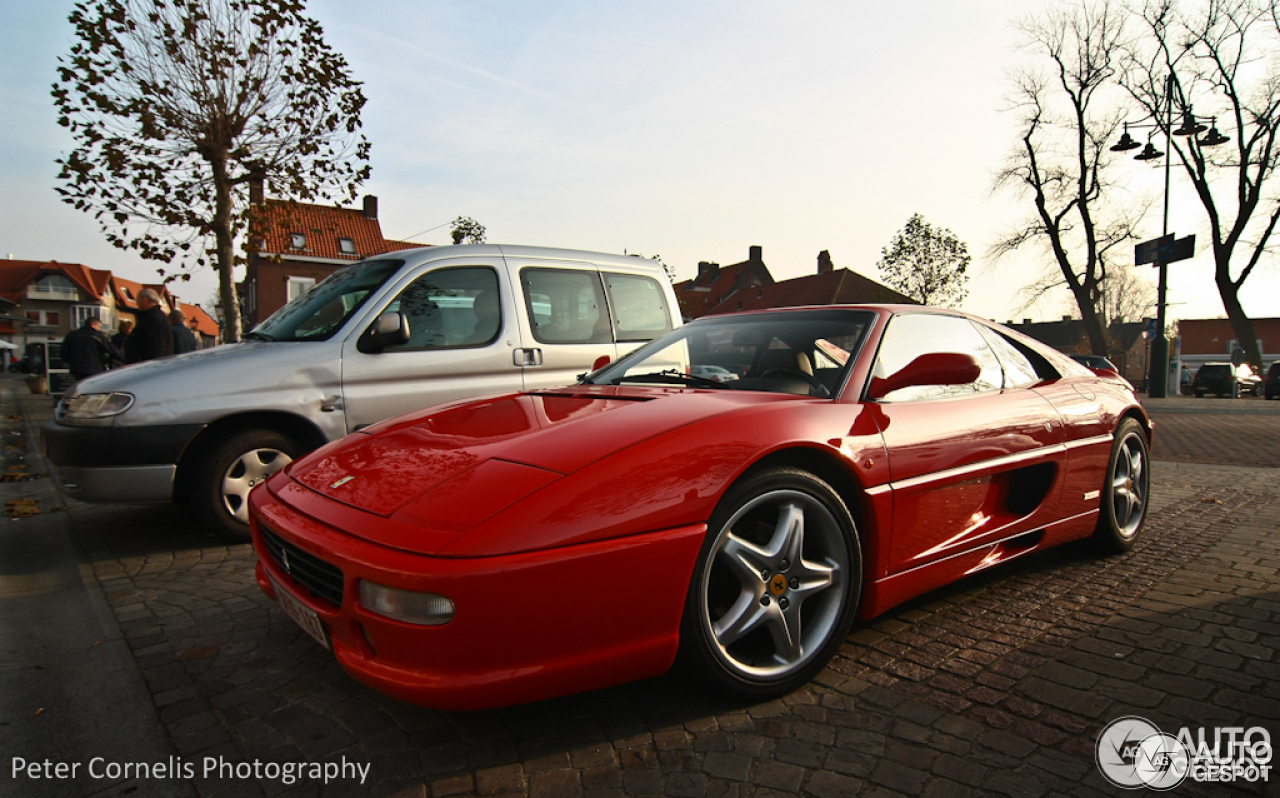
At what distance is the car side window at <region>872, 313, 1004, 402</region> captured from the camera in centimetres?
278

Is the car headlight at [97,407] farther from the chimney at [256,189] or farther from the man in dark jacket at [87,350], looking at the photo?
the chimney at [256,189]

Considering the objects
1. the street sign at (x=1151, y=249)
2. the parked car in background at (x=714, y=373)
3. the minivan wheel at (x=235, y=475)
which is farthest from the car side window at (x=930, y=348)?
the street sign at (x=1151, y=249)

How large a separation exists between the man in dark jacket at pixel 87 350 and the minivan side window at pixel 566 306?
23.1ft

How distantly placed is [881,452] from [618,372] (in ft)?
4.30

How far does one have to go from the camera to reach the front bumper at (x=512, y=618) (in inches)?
66.1

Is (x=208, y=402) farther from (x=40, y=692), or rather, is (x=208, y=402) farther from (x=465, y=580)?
(x=465, y=580)

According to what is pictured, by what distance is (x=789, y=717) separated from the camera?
210 centimetres

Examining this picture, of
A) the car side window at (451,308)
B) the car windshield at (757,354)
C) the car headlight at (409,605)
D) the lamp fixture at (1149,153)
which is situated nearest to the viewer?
the car headlight at (409,605)

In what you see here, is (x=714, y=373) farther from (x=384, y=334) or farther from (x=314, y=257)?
(x=314, y=257)

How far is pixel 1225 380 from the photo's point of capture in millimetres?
30312

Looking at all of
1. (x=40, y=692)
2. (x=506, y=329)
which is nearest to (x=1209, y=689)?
(x=40, y=692)

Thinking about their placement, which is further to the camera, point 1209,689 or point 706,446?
point 1209,689

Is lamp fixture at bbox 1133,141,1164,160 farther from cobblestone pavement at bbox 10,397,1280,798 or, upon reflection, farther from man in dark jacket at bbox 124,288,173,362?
man in dark jacket at bbox 124,288,173,362

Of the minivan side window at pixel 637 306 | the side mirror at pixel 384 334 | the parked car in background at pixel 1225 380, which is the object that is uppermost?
the minivan side window at pixel 637 306
